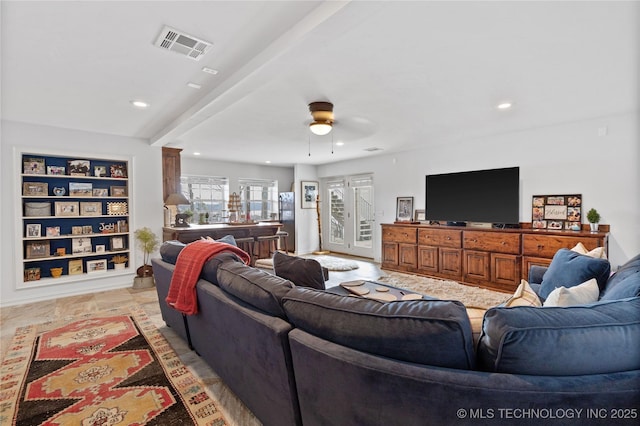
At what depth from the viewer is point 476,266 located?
459 cm

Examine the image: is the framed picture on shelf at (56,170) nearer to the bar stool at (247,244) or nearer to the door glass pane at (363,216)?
the bar stool at (247,244)

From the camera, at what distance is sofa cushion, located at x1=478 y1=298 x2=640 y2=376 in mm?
880

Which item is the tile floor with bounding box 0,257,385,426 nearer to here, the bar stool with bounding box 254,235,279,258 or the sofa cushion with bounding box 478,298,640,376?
the bar stool with bounding box 254,235,279,258

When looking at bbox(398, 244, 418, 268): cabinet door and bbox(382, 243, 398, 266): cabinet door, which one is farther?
bbox(382, 243, 398, 266): cabinet door

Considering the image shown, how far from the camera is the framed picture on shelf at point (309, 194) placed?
807 centimetres

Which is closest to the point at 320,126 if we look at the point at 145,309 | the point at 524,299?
the point at 524,299

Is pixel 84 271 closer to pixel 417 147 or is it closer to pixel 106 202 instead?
pixel 106 202

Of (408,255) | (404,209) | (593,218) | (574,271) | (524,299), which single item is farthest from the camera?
(404,209)

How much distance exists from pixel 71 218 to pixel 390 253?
532 cm

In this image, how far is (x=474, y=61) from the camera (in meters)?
2.39

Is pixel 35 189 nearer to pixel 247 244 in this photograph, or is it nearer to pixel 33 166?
pixel 33 166

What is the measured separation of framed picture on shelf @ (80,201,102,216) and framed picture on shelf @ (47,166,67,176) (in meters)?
0.49

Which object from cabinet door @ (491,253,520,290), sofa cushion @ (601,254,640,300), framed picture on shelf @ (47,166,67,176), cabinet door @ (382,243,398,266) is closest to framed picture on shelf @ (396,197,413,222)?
cabinet door @ (382,243,398,266)

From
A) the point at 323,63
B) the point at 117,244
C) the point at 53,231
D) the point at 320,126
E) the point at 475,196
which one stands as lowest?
the point at 117,244
